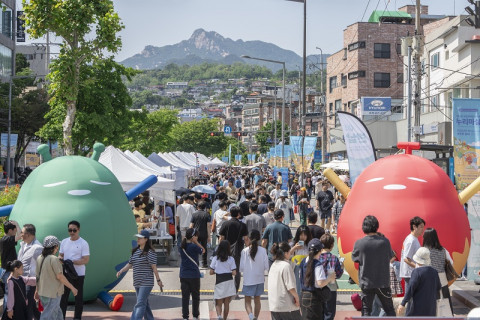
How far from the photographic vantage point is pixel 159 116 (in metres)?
60.3

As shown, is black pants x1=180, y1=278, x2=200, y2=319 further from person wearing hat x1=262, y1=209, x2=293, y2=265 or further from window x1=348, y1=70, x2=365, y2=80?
window x1=348, y1=70, x2=365, y2=80

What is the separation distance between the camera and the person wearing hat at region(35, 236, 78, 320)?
10.5m

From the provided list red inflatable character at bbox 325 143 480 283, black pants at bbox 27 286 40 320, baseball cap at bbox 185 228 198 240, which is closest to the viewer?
black pants at bbox 27 286 40 320

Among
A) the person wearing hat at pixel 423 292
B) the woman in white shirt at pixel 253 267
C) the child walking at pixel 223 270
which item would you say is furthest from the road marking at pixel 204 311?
the person wearing hat at pixel 423 292

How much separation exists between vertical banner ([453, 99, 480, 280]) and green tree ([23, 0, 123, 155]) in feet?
41.2

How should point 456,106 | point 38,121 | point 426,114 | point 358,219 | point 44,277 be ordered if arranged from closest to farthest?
1. point 44,277
2. point 358,219
3. point 456,106
4. point 426,114
5. point 38,121

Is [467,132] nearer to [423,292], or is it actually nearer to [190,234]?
[190,234]

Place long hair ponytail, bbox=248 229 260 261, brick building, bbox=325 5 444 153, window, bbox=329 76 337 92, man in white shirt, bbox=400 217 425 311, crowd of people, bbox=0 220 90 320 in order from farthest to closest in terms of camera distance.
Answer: window, bbox=329 76 337 92, brick building, bbox=325 5 444 153, long hair ponytail, bbox=248 229 260 261, man in white shirt, bbox=400 217 425 311, crowd of people, bbox=0 220 90 320

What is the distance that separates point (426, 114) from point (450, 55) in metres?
5.31

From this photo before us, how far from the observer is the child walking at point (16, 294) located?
10.2 m

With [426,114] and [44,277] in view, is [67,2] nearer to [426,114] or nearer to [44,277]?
[44,277]

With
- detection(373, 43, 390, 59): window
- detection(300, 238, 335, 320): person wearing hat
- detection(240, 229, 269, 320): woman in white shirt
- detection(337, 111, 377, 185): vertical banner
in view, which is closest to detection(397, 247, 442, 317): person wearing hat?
detection(300, 238, 335, 320): person wearing hat

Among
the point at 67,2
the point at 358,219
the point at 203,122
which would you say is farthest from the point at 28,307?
the point at 203,122

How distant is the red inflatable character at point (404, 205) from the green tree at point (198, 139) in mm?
109464
